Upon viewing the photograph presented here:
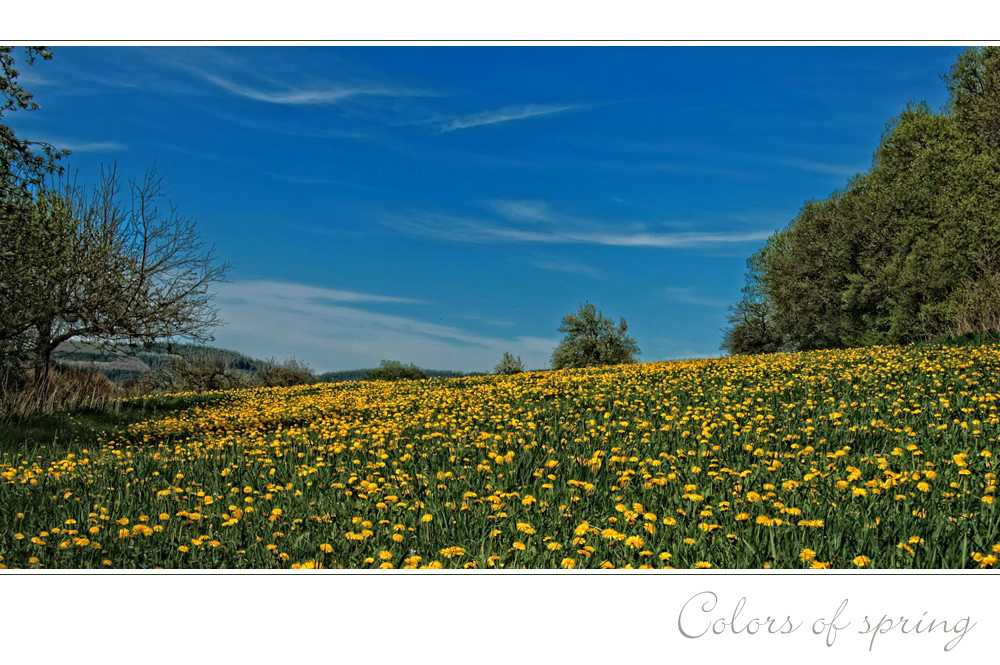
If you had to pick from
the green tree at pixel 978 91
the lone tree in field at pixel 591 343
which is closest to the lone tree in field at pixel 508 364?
the lone tree in field at pixel 591 343

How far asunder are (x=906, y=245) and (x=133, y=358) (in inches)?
1360

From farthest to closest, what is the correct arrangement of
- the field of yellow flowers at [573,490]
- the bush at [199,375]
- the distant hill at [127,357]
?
the bush at [199,375]
the distant hill at [127,357]
the field of yellow flowers at [573,490]

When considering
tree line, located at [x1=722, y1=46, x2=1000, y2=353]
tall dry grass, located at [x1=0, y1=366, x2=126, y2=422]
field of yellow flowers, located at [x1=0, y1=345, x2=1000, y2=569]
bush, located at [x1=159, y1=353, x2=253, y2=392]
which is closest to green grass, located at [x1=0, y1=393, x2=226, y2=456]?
tall dry grass, located at [x1=0, y1=366, x2=126, y2=422]

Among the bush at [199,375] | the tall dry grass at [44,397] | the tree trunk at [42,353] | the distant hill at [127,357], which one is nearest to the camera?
the tall dry grass at [44,397]

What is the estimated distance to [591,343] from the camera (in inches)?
1697

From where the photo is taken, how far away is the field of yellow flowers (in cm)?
477

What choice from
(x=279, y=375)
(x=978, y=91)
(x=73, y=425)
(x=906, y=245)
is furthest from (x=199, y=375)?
(x=978, y=91)

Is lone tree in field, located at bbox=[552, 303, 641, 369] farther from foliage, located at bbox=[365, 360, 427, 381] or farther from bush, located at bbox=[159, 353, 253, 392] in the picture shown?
bush, located at bbox=[159, 353, 253, 392]

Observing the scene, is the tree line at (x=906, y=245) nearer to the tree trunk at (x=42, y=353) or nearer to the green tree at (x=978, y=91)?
the green tree at (x=978, y=91)

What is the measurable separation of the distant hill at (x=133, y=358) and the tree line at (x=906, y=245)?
19925 millimetres

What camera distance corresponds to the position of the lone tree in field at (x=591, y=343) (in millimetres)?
42562

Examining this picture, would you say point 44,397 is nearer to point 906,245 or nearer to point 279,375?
point 279,375

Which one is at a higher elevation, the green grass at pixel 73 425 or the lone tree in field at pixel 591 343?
the lone tree in field at pixel 591 343
